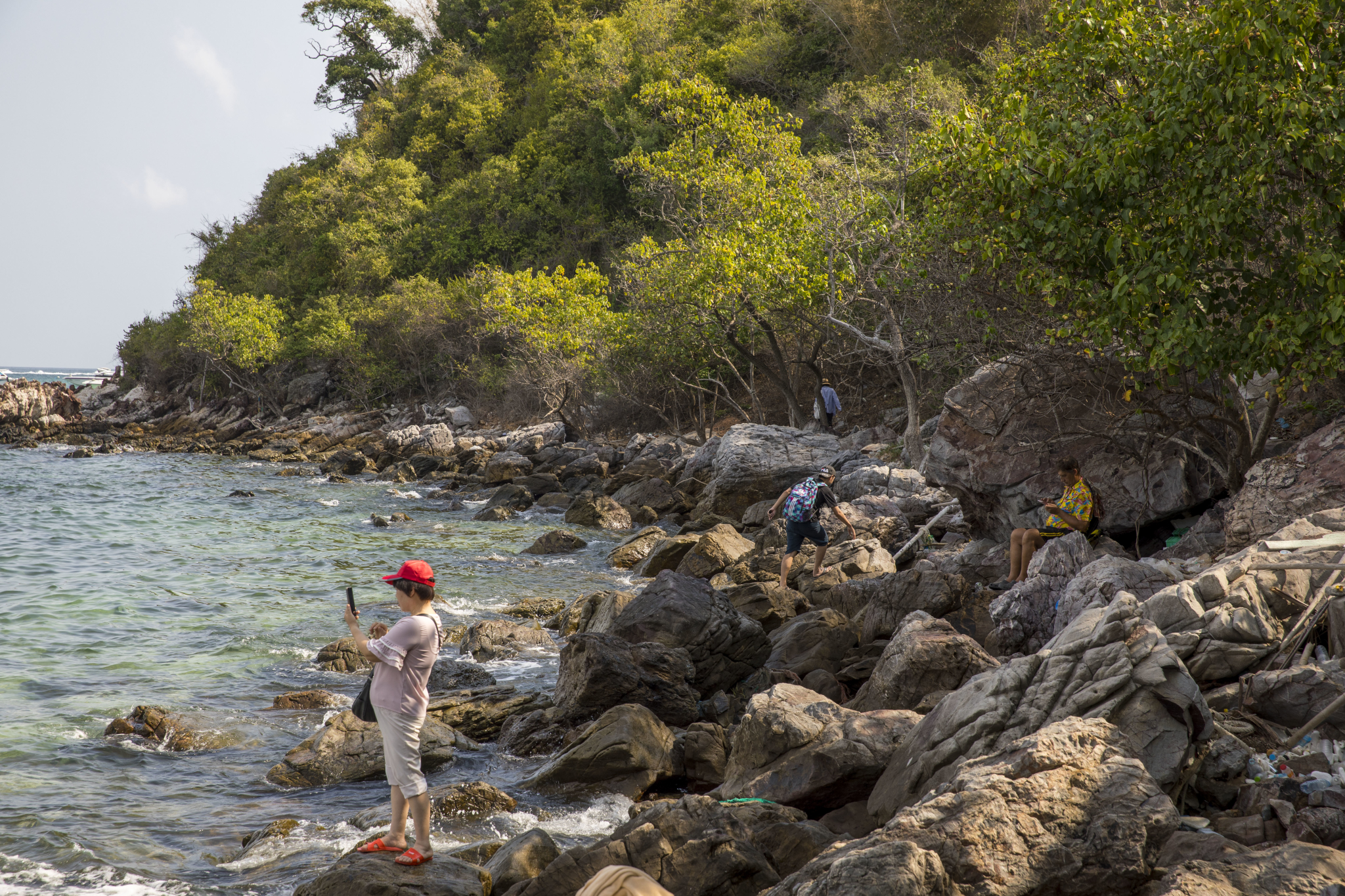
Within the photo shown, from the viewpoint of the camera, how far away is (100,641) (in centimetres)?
1342

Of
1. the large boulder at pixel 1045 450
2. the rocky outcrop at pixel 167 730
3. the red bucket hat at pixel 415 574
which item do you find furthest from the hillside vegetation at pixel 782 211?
the rocky outcrop at pixel 167 730

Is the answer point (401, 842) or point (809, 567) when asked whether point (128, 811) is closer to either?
point (401, 842)

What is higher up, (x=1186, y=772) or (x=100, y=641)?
(x=1186, y=772)

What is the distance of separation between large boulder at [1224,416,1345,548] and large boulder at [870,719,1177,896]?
208 inches

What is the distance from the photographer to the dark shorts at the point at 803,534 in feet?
42.5

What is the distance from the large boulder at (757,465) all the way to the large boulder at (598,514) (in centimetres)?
213

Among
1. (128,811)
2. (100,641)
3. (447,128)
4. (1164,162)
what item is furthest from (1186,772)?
(447,128)

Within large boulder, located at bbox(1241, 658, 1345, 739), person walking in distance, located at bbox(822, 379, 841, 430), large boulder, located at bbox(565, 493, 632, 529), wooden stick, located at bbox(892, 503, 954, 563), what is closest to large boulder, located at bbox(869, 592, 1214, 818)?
large boulder, located at bbox(1241, 658, 1345, 739)

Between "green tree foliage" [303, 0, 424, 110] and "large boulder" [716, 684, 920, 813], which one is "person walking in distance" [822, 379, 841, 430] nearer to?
"large boulder" [716, 684, 920, 813]

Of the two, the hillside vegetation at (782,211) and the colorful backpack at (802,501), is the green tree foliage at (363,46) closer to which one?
the hillside vegetation at (782,211)

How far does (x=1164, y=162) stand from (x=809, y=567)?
23.8ft

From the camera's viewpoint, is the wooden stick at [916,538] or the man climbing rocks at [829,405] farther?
the man climbing rocks at [829,405]

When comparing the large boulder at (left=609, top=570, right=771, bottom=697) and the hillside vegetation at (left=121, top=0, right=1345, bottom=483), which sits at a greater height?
the hillside vegetation at (left=121, top=0, right=1345, bottom=483)

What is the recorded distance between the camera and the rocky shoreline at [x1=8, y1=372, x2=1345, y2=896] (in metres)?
4.45
